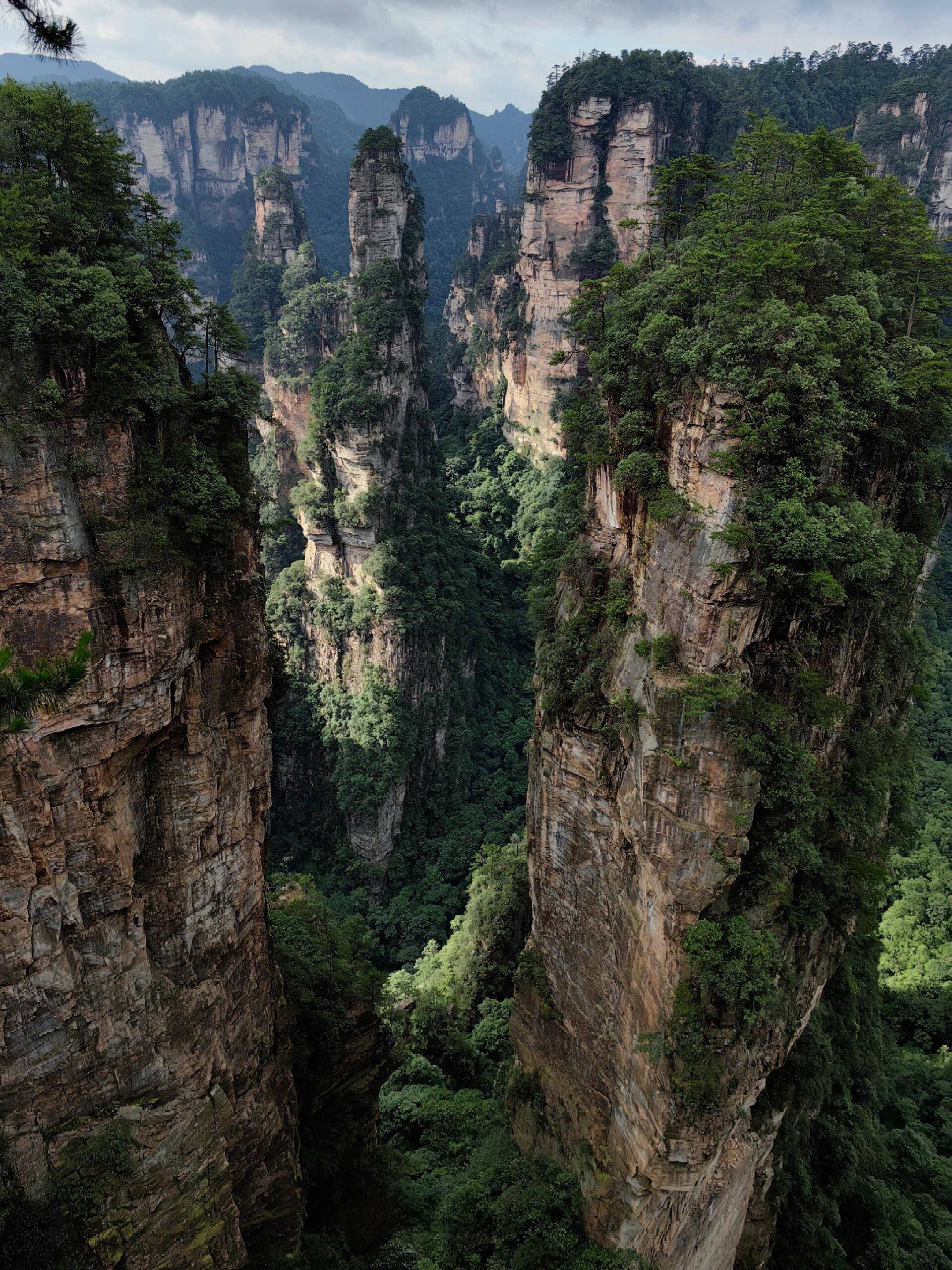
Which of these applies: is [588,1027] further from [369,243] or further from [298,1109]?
[369,243]

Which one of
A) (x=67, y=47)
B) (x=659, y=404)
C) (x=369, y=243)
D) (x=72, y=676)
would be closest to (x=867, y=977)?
(x=659, y=404)

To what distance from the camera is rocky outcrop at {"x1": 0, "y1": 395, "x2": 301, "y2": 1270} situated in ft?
33.0

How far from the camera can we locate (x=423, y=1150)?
20922mm

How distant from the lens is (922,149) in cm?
5416

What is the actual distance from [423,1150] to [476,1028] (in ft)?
19.9

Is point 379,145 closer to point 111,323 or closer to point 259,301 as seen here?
point 259,301

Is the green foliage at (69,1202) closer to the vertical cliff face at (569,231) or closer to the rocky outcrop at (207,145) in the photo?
the vertical cliff face at (569,231)

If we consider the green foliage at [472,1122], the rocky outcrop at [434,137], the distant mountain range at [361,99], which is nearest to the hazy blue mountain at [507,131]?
the distant mountain range at [361,99]

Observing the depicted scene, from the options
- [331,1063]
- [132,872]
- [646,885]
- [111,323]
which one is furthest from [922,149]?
[132,872]

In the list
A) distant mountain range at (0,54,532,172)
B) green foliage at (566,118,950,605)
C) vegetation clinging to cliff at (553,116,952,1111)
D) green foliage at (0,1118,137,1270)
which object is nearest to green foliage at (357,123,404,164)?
green foliage at (566,118,950,605)

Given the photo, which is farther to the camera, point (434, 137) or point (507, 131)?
point (507, 131)

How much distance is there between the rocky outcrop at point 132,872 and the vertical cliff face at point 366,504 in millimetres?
24430

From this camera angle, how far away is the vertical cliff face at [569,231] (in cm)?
4909

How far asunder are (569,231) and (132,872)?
162 feet
